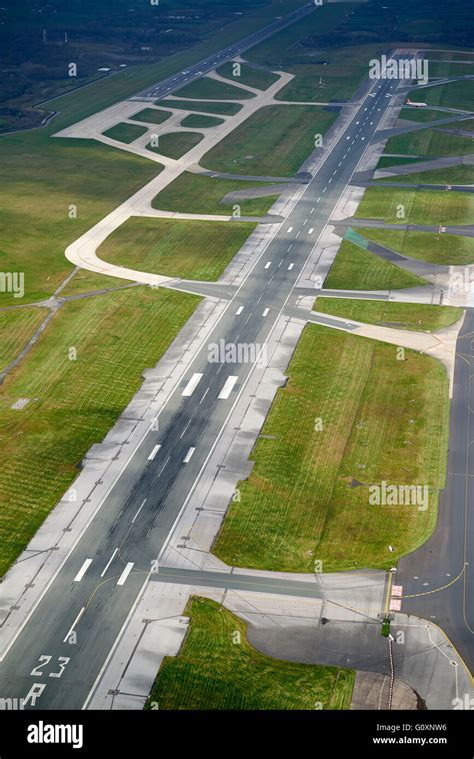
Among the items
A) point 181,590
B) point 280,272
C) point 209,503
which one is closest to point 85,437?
point 209,503

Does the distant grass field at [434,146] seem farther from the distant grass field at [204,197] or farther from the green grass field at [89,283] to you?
the green grass field at [89,283]

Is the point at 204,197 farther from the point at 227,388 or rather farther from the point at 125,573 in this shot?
the point at 125,573

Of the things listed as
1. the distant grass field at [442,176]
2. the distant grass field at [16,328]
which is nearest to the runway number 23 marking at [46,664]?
the distant grass field at [16,328]

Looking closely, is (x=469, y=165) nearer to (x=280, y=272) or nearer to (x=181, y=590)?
(x=280, y=272)

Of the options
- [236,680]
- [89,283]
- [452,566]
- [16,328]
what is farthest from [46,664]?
[89,283]

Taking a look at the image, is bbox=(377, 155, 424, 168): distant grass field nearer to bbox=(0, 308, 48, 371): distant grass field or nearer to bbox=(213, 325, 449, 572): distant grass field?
bbox=(213, 325, 449, 572): distant grass field
